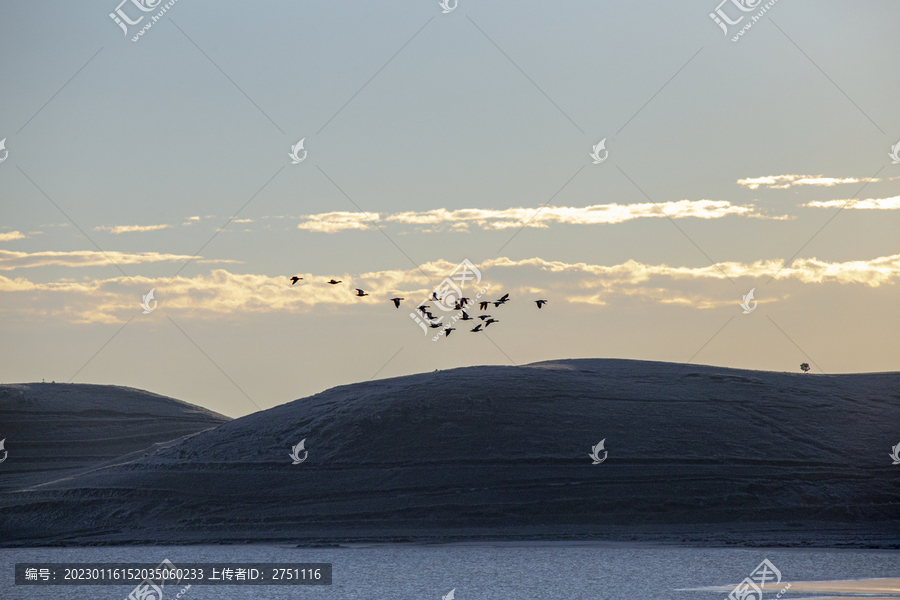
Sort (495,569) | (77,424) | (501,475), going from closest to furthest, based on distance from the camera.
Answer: (495,569) → (501,475) → (77,424)

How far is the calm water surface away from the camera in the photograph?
27.0 metres

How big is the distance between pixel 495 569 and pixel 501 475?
1348 cm

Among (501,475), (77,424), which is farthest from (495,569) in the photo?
(77,424)

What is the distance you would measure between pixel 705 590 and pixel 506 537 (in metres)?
14.2

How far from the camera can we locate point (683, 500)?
145 ft

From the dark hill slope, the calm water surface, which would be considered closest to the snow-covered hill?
the calm water surface

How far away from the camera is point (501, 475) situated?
4503 centimetres

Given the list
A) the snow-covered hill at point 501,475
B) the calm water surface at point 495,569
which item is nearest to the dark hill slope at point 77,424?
the snow-covered hill at point 501,475

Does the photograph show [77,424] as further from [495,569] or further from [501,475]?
[495,569]

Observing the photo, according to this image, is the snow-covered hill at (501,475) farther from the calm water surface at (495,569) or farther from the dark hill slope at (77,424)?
the dark hill slope at (77,424)

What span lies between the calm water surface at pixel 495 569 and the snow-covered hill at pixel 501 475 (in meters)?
3.41

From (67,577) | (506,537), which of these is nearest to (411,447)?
(506,537)

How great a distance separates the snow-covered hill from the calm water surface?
341 cm

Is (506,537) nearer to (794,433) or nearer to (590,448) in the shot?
(590,448)
